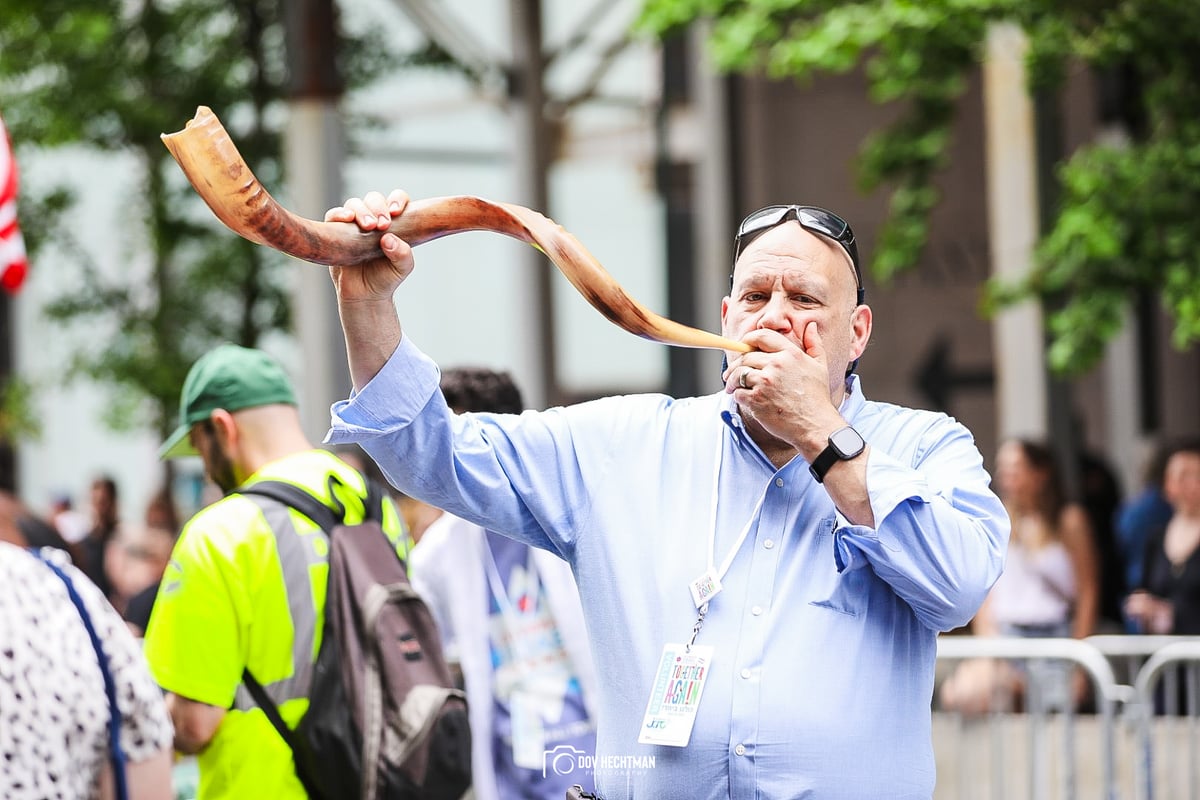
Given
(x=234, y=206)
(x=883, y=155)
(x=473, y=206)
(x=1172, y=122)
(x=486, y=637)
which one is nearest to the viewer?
(x=234, y=206)

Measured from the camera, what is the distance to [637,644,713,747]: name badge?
2553mm

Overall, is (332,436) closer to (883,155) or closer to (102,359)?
(883,155)

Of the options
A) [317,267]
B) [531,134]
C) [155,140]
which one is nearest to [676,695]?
[317,267]

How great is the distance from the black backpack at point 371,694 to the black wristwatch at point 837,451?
1.50 metres

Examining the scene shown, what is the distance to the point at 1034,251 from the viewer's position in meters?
8.62

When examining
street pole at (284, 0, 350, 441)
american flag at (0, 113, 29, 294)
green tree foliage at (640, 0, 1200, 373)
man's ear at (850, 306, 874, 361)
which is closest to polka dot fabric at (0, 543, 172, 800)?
man's ear at (850, 306, 874, 361)

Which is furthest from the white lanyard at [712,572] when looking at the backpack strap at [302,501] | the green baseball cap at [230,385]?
the green baseball cap at [230,385]

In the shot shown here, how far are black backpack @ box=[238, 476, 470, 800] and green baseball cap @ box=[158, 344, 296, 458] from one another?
0.33m

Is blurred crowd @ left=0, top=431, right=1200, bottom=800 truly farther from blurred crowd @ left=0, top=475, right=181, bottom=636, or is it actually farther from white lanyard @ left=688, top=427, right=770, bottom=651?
white lanyard @ left=688, top=427, right=770, bottom=651

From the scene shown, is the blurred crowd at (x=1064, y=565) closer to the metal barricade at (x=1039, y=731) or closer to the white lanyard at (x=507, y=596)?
the metal barricade at (x=1039, y=731)

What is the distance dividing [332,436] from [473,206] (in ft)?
1.43

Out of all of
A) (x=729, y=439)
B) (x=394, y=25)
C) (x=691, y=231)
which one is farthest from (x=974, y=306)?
(x=729, y=439)

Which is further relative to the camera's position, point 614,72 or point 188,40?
point 614,72

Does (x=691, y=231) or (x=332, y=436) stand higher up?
(x=691, y=231)
